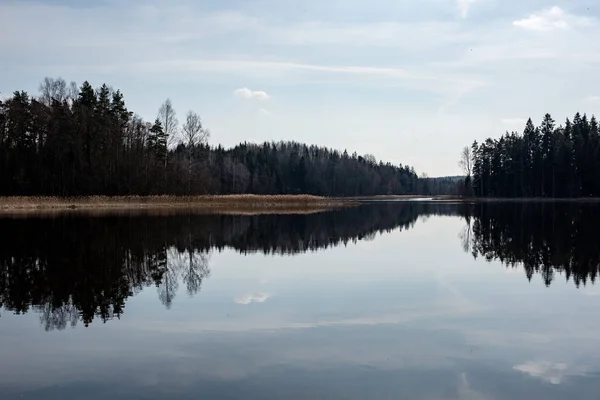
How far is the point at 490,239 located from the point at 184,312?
20.4 meters

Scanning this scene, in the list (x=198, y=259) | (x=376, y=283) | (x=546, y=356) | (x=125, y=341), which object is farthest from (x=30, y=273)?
(x=546, y=356)

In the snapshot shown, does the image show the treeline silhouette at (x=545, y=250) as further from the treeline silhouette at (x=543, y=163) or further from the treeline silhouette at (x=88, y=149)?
the treeline silhouette at (x=543, y=163)

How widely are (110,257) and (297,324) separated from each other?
11514mm

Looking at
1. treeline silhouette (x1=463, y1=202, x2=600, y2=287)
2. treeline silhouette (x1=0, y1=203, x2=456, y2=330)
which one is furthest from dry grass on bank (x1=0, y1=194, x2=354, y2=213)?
treeline silhouette (x1=463, y1=202, x2=600, y2=287)

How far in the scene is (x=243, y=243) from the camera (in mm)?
27094

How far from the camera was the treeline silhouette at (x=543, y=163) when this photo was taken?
102938 mm

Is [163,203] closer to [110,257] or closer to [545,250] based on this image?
[110,257]

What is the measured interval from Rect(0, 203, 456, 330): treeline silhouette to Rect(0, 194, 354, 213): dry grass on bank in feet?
73.9

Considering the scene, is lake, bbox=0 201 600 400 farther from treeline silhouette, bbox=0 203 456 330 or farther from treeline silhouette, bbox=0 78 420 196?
treeline silhouette, bbox=0 78 420 196

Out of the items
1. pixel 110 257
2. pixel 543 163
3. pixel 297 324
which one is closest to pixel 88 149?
pixel 110 257

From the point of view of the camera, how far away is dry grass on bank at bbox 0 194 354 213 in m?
56.8

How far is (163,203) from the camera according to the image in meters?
68.2

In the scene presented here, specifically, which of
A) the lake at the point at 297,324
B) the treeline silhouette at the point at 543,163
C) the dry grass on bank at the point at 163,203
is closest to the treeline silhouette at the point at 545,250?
the lake at the point at 297,324

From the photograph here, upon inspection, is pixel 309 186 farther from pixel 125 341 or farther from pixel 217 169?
pixel 125 341
